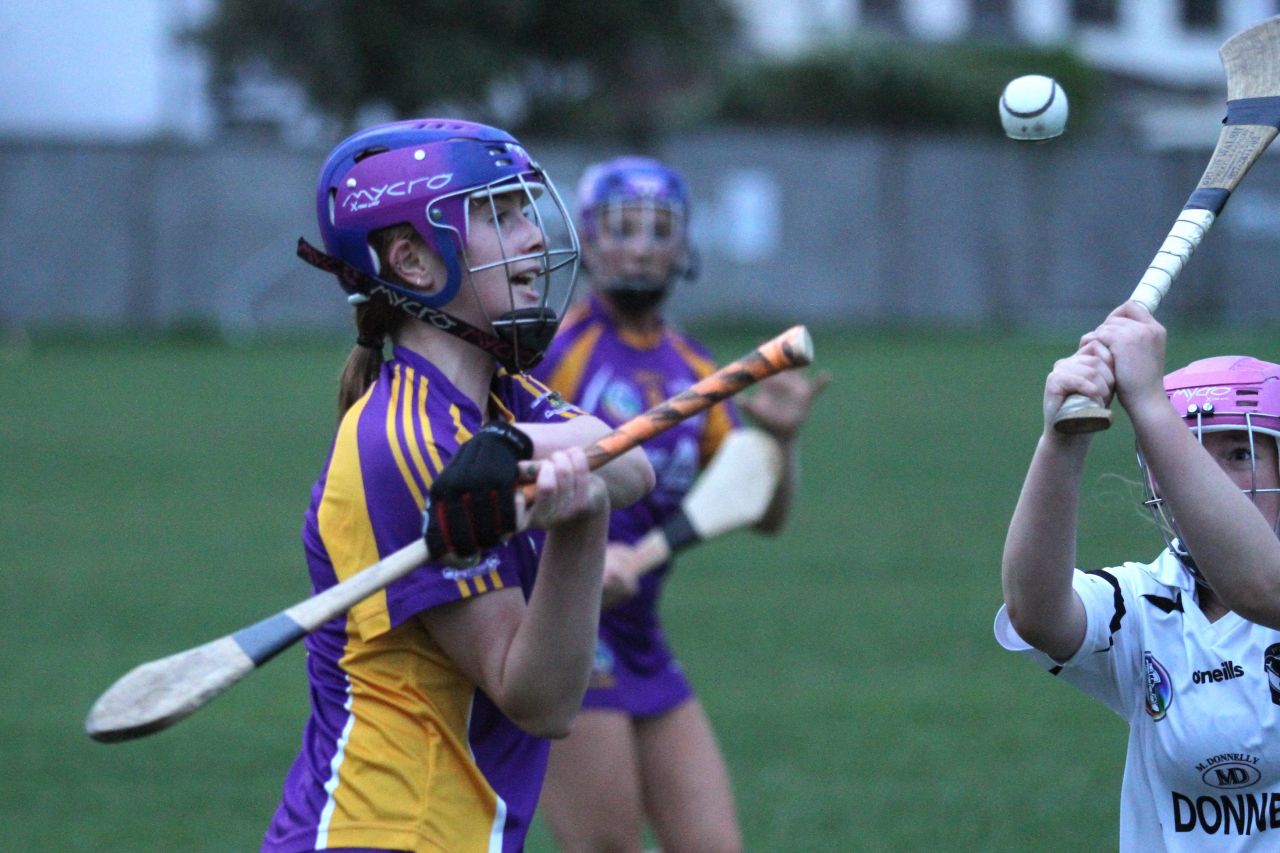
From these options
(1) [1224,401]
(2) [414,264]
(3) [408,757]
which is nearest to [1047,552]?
(1) [1224,401]

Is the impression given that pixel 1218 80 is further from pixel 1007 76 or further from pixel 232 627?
pixel 232 627

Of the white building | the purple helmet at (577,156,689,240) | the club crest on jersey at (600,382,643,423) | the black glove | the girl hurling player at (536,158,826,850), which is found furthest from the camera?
the white building

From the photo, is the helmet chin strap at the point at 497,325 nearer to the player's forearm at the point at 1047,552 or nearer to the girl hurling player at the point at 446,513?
the girl hurling player at the point at 446,513

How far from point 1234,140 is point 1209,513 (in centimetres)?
79

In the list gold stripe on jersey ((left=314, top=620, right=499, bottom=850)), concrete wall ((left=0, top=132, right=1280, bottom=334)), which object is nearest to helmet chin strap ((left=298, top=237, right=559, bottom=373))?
gold stripe on jersey ((left=314, top=620, right=499, bottom=850))

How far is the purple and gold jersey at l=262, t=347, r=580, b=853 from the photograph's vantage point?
9.16 feet

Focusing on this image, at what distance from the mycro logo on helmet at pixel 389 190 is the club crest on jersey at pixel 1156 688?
1466 millimetres

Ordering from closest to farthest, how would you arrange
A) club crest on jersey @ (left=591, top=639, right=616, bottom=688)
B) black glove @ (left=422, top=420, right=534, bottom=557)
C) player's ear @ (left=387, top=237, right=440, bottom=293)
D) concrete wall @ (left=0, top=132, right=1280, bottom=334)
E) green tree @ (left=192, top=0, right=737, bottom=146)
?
black glove @ (left=422, top=420, right=534, bottom=557), player's ear @ (left=387, top=237, right=440, bottom=293), club crest on jersey @ (left=591, top=639, right=616, bottom=688), concrete wall @ (left=0, top=132, right=1280, bottom=334), green tree @ (left=192, top=0, right=737, bottom=146)

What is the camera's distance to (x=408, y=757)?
2834 mm

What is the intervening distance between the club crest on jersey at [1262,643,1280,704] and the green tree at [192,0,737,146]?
2402 cm

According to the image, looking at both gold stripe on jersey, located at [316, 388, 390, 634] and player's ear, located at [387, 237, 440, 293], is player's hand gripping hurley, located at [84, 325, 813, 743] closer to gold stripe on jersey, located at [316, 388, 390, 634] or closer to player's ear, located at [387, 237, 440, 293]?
gold stripe on jersey, located at [316, 388, 390, 634]

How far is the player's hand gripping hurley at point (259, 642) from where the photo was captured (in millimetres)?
2508

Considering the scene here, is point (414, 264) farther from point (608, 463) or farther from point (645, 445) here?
point (645, 445)

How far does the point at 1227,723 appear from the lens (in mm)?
2848
